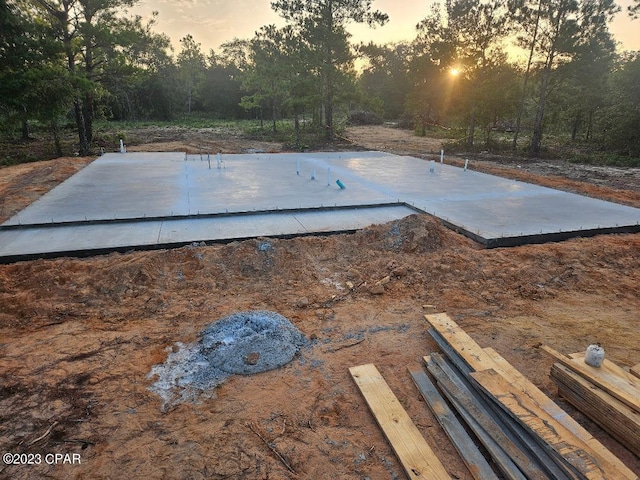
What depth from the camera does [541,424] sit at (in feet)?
6.88

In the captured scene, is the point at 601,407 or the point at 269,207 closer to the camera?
the point at 601,407

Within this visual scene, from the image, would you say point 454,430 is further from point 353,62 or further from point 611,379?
point 353,62

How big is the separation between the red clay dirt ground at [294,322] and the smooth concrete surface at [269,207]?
0.45 meters

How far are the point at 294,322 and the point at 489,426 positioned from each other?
1.99 m

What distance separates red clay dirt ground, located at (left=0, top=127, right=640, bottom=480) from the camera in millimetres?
2252

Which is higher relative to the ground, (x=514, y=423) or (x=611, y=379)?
(x=611, y=379)

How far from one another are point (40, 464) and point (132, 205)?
17.0 ft

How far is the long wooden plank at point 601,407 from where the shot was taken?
2.15m

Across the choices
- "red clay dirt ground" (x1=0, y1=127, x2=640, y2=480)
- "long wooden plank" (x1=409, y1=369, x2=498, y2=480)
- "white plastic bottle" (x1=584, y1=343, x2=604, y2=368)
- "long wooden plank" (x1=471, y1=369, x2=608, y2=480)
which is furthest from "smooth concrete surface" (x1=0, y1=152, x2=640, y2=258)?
"long wooden plank" (x1=471, y1=369, x2=608, y2=480)

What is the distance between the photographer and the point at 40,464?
2131 mm

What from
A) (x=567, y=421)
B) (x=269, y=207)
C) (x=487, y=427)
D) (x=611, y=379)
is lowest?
(x=487, y=427)

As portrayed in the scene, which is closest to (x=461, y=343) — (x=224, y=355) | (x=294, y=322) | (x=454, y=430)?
(x=454, y=430)

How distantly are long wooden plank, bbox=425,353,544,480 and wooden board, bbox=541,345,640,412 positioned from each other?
0.72m

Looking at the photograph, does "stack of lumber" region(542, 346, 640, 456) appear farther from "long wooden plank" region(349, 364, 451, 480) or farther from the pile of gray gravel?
the pile of gray gravel
